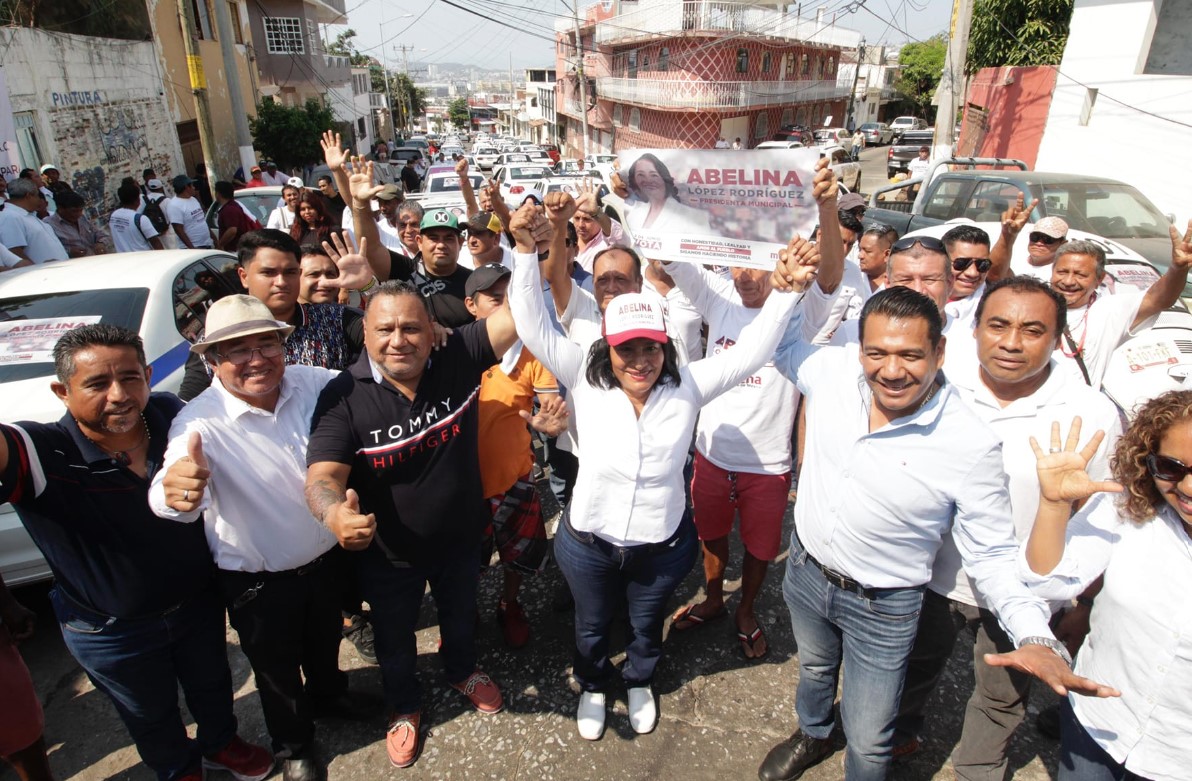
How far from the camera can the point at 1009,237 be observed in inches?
157

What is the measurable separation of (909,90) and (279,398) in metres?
53.2

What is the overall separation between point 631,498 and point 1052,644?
1.35 metres

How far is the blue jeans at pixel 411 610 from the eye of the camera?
264 cm

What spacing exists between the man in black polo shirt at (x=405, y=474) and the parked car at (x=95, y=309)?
1.92 m

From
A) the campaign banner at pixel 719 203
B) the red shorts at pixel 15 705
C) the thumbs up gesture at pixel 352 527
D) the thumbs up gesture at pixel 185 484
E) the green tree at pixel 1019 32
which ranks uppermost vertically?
the green tree at pixel 1019 32

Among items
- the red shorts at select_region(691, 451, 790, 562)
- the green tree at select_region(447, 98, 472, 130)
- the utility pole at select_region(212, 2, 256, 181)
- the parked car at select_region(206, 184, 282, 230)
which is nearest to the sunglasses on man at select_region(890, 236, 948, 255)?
the red shorts at select_region(691, 451, 790, 562)

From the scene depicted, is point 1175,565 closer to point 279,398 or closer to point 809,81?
point 279,398

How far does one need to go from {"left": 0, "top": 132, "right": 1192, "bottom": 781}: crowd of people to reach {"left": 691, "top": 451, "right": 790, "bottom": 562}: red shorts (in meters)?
0.02

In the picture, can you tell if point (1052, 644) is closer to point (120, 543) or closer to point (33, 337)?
point (120, 543)

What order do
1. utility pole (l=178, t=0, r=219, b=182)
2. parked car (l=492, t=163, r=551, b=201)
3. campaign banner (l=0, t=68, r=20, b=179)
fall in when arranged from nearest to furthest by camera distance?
campaign banner (l=0, t=68, r=20, b=179) → utility pole (l=178, t=0, r=219, b=182) → parked car (l=492, t=163, r=551, b=201)

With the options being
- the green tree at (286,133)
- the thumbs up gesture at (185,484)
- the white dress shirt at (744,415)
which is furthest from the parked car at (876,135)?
the thumbs up gesture at (185,484)

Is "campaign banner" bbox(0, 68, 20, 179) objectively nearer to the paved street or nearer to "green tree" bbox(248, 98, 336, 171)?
the paved street

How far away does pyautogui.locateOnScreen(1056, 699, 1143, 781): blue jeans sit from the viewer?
192 cm

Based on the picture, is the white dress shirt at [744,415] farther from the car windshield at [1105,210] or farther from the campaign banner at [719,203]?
the car windshield at [1105,210]
